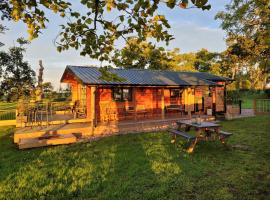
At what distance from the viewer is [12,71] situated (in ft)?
70.5

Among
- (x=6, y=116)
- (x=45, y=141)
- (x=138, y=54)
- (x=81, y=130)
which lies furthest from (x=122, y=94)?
(x=138, y=54)

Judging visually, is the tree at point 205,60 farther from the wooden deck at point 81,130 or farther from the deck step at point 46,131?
the deck step at point 46,131

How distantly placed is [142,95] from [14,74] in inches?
573

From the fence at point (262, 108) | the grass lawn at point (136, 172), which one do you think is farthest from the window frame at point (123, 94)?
the fence at point (262, 108)

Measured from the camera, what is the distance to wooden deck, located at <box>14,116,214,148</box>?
9.10m

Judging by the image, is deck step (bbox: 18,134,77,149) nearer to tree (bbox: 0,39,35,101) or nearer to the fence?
tree (bbox: 0,39,35,101)

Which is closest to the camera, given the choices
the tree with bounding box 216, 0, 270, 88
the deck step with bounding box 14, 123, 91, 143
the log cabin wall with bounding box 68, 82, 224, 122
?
the tree with bounding box 216, 0, 270, 88

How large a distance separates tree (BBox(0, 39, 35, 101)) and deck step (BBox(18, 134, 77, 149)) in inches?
528

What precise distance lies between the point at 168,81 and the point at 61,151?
9489mm

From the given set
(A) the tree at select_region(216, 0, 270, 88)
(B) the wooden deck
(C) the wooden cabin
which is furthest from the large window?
(A) the tree at select_region(216, 0, 270, 88)

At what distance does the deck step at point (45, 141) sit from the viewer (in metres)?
8.38

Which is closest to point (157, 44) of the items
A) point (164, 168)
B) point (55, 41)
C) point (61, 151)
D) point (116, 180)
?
point (55, 41)

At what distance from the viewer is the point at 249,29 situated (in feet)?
54.3

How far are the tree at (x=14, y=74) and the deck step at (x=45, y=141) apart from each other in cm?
1341
